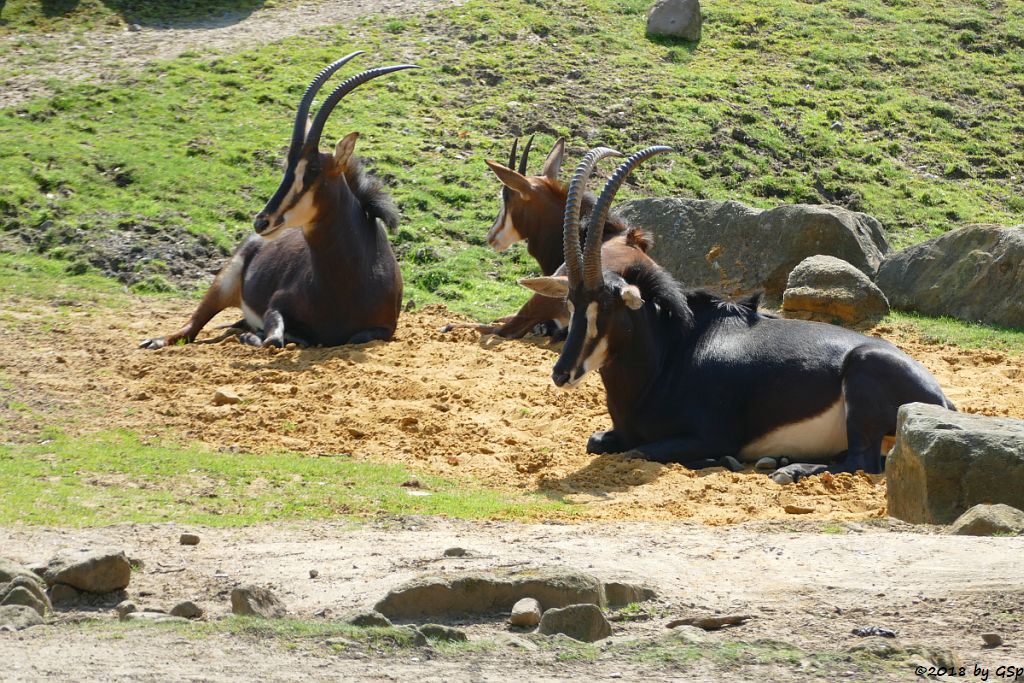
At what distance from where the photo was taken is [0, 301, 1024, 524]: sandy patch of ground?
8023 millimetres

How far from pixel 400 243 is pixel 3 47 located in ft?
28.5

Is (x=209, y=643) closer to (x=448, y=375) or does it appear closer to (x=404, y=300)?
(x=448, y=375)

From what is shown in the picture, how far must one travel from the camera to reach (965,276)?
14297 millimetres

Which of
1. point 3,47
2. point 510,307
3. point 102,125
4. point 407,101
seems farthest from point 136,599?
point 3,47

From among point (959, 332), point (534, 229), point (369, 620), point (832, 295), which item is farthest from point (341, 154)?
point (369, 620)

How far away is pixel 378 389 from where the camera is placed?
10.6 meters

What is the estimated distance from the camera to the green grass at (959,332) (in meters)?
13.0

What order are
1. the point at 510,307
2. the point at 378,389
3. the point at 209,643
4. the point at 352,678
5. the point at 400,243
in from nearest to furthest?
the point at 352,678, the point at 209,643, the point at 378,389, the point at 510,307, the point at 400,243

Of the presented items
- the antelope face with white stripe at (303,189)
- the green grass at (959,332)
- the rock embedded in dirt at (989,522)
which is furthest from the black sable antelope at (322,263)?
the rock embedded in dirt at (989,522)

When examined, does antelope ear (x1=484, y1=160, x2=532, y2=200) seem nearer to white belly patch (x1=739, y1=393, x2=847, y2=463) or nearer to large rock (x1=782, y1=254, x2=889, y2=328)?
large rock (x1=782, y1=254, x2=889, y2=328)

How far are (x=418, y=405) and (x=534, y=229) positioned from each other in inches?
161

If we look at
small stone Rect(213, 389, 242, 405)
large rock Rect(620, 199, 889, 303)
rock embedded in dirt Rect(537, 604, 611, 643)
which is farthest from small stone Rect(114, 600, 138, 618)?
large rock Rect(620, 199, 889, 303)

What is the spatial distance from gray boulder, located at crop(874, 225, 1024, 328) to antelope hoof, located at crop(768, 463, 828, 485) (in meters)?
6.20

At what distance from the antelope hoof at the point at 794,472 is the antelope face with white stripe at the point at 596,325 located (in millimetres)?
1327
